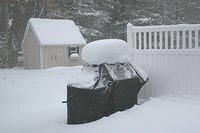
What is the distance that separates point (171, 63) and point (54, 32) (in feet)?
66.9

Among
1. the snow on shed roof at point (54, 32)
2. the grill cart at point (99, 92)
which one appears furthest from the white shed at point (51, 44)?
the grill cart at point (99, 92)

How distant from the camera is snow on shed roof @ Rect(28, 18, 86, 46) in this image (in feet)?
87.8

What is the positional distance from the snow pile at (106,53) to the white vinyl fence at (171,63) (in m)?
0.94

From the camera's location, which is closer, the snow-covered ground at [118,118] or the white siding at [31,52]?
the snow-covered ground at [118,118]

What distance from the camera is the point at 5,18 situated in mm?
35250

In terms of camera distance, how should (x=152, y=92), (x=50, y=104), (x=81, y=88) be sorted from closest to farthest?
(x=81, y=88), (x=152, y=92), (x=50, y=104)

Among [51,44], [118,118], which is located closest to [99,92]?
[118,118]

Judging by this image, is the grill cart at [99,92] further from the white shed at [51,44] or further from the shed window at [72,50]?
the shed window at [72,50]

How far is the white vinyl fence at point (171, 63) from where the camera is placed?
8031mm

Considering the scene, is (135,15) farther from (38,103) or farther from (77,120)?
(77,120)

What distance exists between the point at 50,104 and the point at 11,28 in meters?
28.8

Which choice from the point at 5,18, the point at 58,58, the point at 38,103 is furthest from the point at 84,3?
the point at 38,103

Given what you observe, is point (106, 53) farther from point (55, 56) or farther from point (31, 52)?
point (31, 52)

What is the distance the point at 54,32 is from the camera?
91.7 ft
